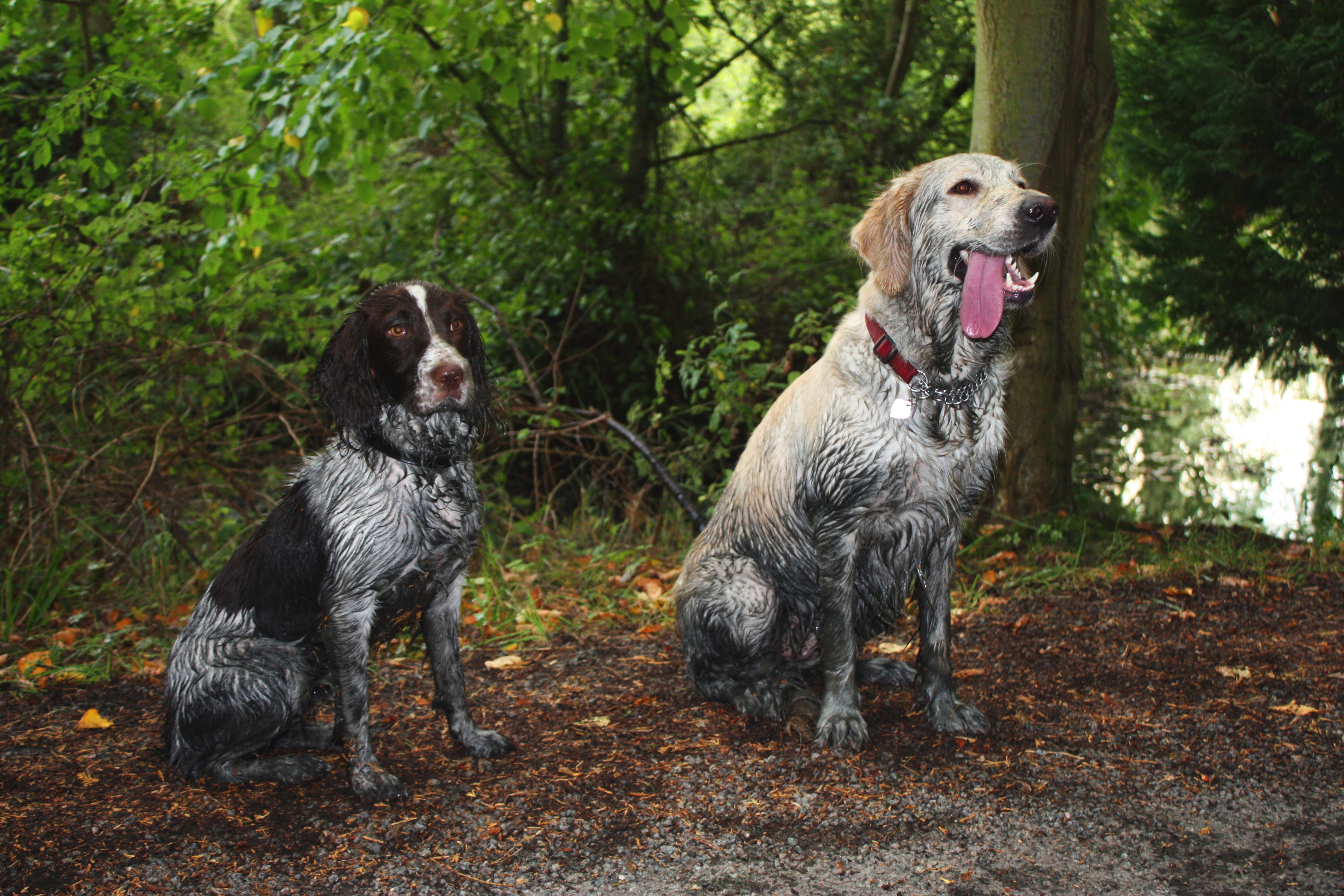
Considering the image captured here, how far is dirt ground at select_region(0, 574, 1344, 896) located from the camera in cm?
286

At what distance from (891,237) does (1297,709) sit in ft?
7.73

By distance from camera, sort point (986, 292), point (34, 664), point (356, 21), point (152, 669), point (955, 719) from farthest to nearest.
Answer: point (356, 21) → point (152, 669) → point (34, 664) → point (955, 719) → point (986, 292)

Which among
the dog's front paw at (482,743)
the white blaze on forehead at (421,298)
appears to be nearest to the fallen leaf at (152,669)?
the dog's front paw at (482,743)

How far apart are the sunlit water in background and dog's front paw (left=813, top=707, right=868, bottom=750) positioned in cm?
412

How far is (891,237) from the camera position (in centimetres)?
359

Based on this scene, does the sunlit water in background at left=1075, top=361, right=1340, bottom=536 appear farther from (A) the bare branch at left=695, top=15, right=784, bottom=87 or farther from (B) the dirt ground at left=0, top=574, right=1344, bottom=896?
(A) the bare branch at left=695, top=15, right=784, bottom=87

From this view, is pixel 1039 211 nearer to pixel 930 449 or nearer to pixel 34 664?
pixel 930 449

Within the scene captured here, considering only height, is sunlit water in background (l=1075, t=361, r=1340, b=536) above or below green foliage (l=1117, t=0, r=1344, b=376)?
below

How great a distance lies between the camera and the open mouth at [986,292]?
339cm

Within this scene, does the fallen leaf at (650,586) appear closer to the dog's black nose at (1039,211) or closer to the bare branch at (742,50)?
the dog's black nose at (1039,211)

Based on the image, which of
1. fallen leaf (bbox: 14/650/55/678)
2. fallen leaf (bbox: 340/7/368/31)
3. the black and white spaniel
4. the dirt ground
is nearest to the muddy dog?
the dirt ground

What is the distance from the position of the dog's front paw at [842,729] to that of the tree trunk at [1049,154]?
2707 mm

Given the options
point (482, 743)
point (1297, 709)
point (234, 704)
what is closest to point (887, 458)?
point (482, 743)

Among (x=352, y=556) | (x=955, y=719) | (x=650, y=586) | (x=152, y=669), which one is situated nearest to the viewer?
(x=352, y=556)
